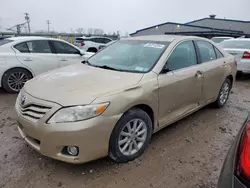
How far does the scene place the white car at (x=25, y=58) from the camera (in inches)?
223

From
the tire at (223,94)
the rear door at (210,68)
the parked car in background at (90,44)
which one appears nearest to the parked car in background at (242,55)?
the tire at (223,94)

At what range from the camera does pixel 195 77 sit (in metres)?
3.67

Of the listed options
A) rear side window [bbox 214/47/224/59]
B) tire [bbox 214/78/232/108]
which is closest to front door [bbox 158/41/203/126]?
rear side window [bbox 214/47/224/59]

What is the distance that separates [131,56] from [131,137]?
4.23ft

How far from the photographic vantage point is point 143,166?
110 inches

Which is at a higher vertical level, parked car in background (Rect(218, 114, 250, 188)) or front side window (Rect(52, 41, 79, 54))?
front side window (Rect(52, 41, 79, 54))

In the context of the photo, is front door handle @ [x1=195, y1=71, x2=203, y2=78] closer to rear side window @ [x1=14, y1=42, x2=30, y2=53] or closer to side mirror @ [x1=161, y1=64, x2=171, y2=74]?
side mirror @ [x1=161, y1=64, x2=171, y2=74]

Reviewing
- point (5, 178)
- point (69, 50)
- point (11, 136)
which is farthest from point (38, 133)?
point (69, 50)

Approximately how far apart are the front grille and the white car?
350 centimetres

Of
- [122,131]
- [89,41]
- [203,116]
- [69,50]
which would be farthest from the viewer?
[89,41]

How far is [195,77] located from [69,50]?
164 inches

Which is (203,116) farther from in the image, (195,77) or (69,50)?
(69,50)

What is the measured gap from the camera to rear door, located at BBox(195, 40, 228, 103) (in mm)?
3995

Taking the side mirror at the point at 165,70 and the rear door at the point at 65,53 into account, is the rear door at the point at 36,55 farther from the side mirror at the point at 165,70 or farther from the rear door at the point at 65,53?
the side mirror at the point at 165,70
